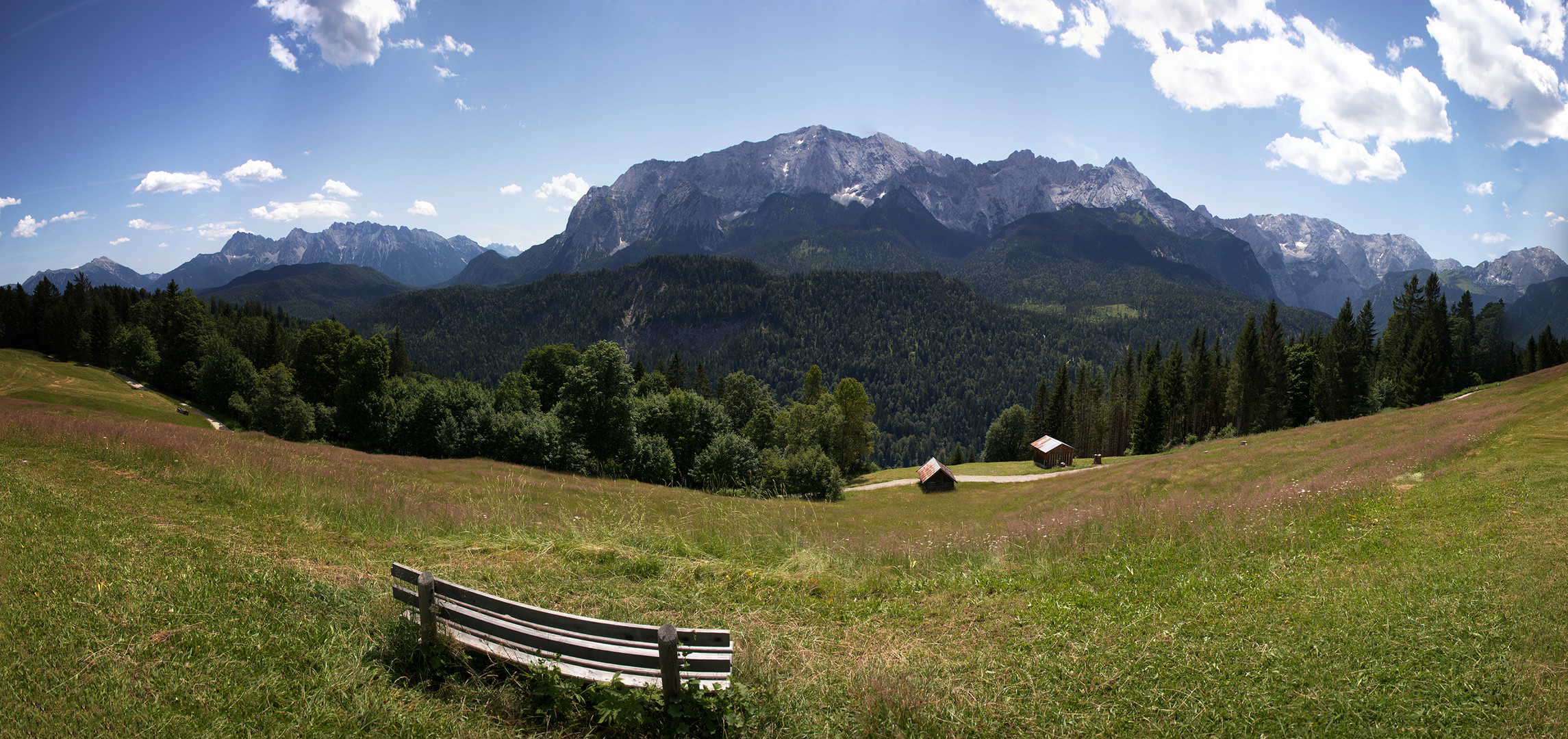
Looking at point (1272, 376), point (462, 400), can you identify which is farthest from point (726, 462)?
point (1272, 376)

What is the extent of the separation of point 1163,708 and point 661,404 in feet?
147

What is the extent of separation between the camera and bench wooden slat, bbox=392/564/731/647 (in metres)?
5.23

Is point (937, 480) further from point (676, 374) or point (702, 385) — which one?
point (676, 374)

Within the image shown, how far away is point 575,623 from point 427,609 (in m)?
1.58

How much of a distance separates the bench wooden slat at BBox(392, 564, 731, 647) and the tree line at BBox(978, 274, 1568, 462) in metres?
65.8

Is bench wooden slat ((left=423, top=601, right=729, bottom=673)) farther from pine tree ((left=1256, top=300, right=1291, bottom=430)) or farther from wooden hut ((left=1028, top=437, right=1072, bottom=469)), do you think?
pine tree ((left=1256, top=300, right=1291, bottom=430))

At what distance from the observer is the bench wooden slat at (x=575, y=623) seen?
5.23 m

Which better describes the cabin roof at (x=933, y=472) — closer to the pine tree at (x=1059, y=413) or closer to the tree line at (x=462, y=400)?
the tree line at (x=462, y=400)

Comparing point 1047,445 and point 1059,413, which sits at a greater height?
point 1059,413

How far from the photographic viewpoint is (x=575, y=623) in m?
5.36

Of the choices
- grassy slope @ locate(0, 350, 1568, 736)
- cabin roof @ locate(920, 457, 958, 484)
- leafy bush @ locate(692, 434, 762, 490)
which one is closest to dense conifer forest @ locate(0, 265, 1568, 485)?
leafy bush @ locate(692, 434, 762, 490)

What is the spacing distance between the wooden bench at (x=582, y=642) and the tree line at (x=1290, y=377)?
65.9 m

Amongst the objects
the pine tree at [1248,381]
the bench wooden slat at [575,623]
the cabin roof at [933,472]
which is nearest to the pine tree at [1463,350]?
the pine tree at [1248,381]

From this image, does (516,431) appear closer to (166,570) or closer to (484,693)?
(166,570)
